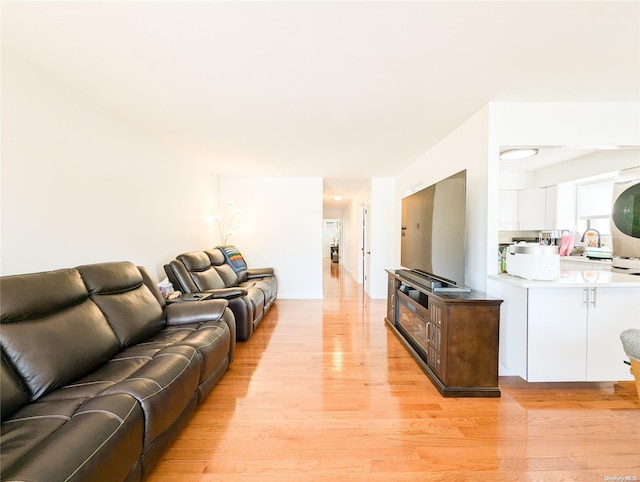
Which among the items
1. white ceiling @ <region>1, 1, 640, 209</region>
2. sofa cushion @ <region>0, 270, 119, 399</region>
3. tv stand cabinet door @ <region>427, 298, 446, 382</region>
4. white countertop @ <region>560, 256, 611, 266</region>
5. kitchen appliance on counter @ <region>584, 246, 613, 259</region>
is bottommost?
tv stand cabinet door @ <region>427, 298, 446, 382</region>

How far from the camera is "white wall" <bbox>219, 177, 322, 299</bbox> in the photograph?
16.3 ft

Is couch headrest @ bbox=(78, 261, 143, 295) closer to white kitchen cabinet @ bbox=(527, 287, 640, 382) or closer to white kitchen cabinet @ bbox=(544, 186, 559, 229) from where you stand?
white kitchen cabinet @ bbox=(527, 287, 640, 382)

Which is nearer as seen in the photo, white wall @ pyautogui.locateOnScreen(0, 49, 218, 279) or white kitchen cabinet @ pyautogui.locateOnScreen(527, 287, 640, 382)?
white wall @ pyautogui.locateOnScreen(0, 49, 218, 279)

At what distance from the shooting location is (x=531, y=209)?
177 inches

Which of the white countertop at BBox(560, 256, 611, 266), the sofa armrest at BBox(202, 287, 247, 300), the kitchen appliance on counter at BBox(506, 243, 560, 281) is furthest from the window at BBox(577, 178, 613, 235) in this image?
the sofa armrest at BBox(202, 287, 247, 300)

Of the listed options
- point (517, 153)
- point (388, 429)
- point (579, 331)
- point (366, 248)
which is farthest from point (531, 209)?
point (388, 429)

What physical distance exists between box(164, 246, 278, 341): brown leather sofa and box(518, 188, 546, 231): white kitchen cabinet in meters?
4.68

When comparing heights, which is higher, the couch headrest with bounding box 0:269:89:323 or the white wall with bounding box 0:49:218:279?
the white wall with bounding box 0:49:218:279

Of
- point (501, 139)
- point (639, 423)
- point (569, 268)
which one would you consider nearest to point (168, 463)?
point (639, 423)

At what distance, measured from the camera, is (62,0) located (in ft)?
4.07

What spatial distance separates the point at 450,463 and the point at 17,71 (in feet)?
11.6

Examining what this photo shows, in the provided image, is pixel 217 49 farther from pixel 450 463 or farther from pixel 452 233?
pixel 450 463

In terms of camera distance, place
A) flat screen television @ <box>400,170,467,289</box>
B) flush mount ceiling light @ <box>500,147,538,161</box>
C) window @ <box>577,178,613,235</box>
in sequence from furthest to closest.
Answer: window @ <box>577,178,613,235</box> < flush mount ceiling light @ <box>500,147,538,161</box> < flat screen television @ <box>400,170,467,289</box>

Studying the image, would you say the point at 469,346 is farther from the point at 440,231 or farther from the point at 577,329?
the point at 440,231
